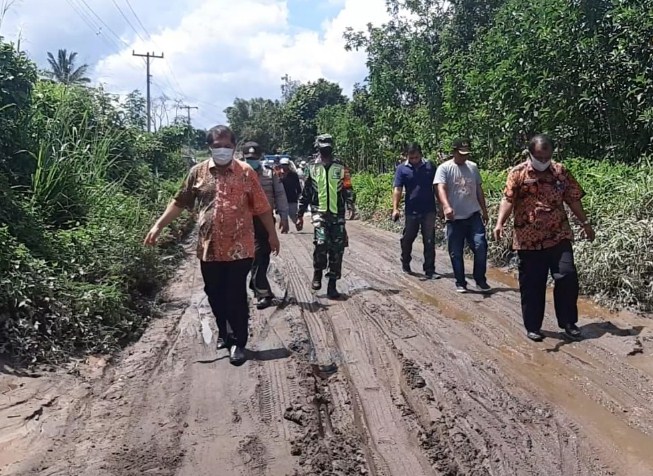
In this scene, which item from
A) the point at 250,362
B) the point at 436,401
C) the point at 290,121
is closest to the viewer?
the point at 436,401

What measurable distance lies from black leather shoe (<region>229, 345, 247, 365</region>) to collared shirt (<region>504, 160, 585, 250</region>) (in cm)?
260

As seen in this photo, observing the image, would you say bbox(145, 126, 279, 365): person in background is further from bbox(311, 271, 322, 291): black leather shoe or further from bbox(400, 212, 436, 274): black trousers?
bbox(400, 212, 436, 274): black trousers

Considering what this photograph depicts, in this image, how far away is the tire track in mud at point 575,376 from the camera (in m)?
3.86

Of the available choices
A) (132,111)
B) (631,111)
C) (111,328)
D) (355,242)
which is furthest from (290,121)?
(111,328)

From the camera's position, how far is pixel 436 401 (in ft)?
14.7

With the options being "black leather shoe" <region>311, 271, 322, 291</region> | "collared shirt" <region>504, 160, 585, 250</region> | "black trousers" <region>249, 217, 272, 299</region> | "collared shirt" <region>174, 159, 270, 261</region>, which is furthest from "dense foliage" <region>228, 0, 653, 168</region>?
"collared shirt" <region>174, 159, 270, 261</region>

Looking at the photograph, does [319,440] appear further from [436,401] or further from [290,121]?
[290,121]

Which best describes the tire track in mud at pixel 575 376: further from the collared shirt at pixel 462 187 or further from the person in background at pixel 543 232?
the collared shirt at pixel 462 187

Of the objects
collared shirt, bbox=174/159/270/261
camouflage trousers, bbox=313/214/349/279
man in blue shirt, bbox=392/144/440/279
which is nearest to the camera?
collared shirt, bbox=174/159/270/261

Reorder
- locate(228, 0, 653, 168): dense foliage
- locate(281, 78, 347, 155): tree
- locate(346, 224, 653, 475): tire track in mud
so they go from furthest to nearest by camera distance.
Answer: locate(281, 78, 347, 155): tree
locate(228, 0, 653, 168): dense foliage
locate(346, 224, 653, 475): tire track in mud

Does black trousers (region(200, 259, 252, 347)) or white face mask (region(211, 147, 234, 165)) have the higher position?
white face mask (region(211, 147, 234, 165))

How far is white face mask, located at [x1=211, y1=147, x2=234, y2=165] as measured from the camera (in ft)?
17.3

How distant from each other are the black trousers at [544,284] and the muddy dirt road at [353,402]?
24 centimetres

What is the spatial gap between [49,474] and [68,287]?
2680 mm
